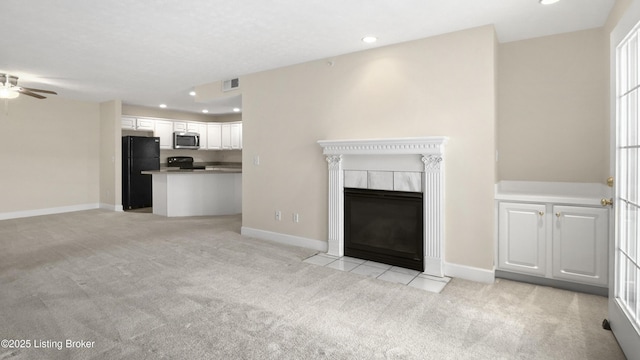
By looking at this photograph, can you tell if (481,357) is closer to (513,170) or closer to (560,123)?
(513,170)

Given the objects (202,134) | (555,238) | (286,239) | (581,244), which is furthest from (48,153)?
(581,244)

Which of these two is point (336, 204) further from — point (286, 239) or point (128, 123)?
point (128, 123)

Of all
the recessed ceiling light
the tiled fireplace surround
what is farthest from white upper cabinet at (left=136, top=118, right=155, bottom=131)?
the recessed ceiling light

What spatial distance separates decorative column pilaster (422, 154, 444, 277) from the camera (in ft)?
11.0

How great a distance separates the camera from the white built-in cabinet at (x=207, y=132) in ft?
27.5

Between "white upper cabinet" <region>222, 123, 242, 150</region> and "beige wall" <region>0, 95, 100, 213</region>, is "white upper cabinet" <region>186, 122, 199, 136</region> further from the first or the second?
"beige wall" <region>0, 95, 100, 213</region>

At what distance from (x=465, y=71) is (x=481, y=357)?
8.24 ft

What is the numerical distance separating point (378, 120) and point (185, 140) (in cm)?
627

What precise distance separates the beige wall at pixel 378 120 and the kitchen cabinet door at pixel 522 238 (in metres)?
0.15

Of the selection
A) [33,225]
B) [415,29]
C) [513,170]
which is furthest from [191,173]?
[513,170]

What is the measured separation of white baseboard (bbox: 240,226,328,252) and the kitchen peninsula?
6.93ft

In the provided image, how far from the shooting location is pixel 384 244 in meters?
3.77

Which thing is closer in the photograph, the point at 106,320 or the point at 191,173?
the point at 106,320

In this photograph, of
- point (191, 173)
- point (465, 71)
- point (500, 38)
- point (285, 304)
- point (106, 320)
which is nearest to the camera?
point (106, 320)
